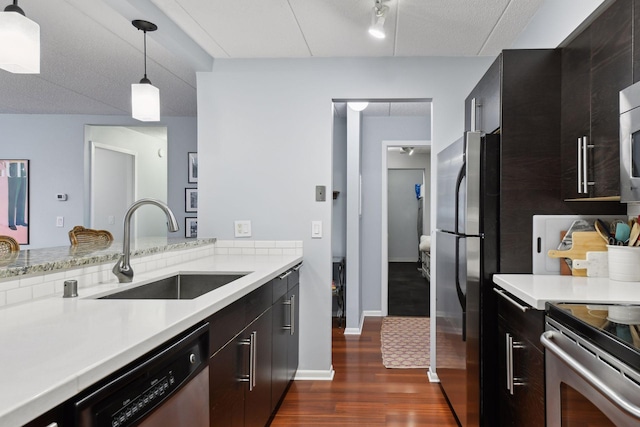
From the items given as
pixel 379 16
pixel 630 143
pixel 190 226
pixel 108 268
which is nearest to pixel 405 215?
pixel 190 226

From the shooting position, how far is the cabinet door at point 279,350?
237cm

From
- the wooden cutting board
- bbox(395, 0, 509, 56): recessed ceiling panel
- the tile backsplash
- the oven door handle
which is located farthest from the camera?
bbox(395, 0, 509, 56): recessed ceiling panel

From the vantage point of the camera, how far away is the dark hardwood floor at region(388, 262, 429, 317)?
5170 mm

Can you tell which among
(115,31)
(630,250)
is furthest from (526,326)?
(115,31)

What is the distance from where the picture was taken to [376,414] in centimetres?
254

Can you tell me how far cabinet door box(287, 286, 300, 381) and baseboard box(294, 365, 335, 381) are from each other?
7 cm

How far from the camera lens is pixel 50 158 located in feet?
16.5

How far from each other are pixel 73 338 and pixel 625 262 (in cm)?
203

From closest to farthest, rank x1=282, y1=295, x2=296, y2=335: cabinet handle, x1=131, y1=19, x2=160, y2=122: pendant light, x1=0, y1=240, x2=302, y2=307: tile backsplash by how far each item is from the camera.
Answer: x1=0, y1=240, x2=302, y2=307: tile backsplash
x1=131, y1=19, x2=160, y2=122: pendant light
x1=282, y1=295, x2=296, y2=335: cabinet handle

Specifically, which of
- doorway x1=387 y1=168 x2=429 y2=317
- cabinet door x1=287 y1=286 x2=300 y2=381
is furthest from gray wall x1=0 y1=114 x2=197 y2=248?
doorway x1=387 y1=168 x2=429 y2=317

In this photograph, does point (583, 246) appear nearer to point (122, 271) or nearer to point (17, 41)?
point (122, 271)

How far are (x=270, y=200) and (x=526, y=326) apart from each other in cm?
190

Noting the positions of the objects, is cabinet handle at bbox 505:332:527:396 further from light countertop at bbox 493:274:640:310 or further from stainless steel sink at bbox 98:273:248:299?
stainless steel sink at bbox 98:273:248:299

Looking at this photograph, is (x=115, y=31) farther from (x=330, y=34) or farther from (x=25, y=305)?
(x=25, y=305)
